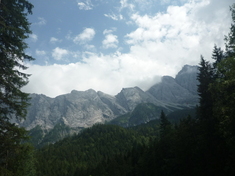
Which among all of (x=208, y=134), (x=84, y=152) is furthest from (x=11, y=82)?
(x=84, y=152)

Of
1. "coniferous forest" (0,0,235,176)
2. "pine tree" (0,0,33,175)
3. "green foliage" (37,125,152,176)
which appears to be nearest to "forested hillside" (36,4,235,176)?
"coniferous forest" (0,0,235,176)

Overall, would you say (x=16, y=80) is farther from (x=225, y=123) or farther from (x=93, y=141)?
(x=93, y=141)

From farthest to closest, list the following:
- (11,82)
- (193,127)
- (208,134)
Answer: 1. (193,127)
2. (208,134)
3. (11,82)

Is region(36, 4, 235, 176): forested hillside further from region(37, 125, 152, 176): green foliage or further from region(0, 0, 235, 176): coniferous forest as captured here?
region(37, 125, 152, 176): green foliage

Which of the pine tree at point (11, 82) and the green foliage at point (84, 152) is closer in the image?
the pine tree at point (11, 82)

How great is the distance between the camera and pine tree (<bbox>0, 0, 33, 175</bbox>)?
1208 centimetres

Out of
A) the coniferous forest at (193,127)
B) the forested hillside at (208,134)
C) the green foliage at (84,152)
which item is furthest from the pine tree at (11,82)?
the green foliage at (84,152)

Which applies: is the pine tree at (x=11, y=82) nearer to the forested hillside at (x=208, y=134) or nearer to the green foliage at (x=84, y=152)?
the forested hillside at (x=208, y=134)

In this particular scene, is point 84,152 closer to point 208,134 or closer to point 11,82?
point 208,134

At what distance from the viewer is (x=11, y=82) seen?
14258mm

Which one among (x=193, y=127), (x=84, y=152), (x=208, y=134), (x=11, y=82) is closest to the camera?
(x=11, y=82)

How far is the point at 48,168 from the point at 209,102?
381 ft

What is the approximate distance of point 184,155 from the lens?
2984cm

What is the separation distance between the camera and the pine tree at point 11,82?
476 inches
